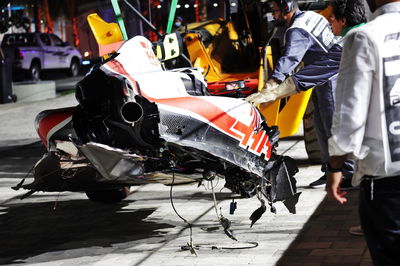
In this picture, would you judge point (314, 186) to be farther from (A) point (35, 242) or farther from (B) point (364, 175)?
(B) point (364, 175)

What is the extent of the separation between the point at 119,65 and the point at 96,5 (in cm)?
571

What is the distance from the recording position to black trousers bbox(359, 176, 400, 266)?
3.79 metres

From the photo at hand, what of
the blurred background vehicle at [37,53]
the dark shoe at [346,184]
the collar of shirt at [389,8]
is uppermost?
the collar of shirt at [389,8]

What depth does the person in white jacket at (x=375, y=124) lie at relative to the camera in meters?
3.79

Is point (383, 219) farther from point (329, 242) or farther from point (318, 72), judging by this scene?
point (318, 72)

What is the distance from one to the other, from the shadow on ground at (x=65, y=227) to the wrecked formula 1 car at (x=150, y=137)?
468 millimetres

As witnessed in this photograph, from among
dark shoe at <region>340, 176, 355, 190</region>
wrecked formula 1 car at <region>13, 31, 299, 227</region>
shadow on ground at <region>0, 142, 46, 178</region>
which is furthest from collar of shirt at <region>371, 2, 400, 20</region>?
shadow on ground at <region>0, 142, 46, 178</region>

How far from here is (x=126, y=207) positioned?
8500mm

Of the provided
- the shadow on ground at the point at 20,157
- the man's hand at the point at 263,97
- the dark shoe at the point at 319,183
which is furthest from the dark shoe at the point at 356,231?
the shadow on ground at the point at 20,157

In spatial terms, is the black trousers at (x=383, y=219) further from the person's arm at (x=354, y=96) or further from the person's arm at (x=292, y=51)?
the person's arm at (x=292, y=51)

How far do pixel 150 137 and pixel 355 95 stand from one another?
286cm

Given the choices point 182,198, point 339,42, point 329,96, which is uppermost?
point 339,42

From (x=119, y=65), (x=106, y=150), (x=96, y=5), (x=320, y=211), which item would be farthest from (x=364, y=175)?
(x=96, y=5)

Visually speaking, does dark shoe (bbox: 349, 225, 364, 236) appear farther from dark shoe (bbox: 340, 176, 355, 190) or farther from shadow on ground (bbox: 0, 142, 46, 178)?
shadow on ground (bbox: 0, 142, 46, 178)
